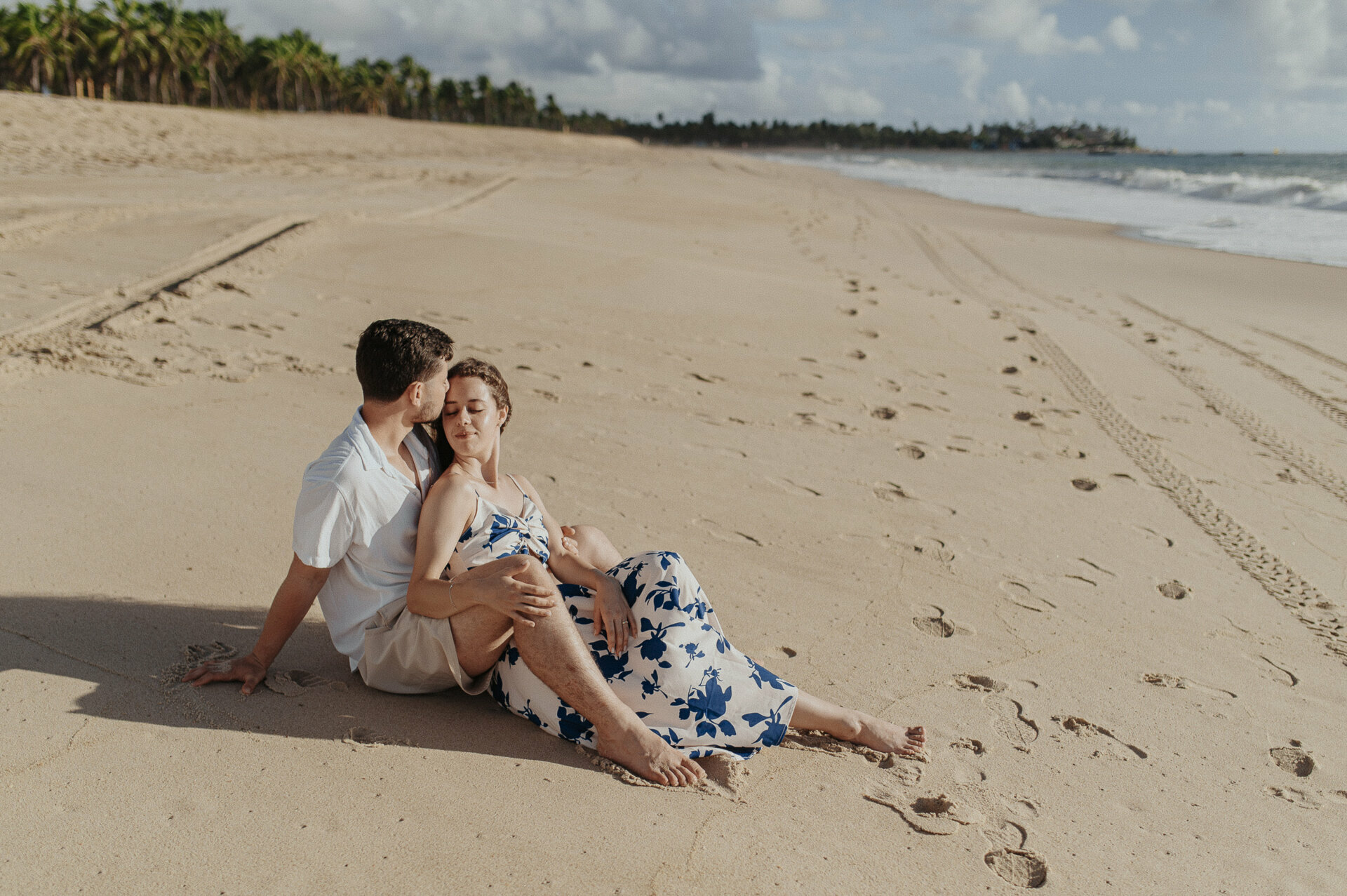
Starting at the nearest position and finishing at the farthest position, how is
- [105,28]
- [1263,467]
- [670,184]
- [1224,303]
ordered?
[1263,467]
[1224,303]
[670,184]
[105,28]

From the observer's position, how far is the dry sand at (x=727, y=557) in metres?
2.03

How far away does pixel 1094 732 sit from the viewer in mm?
2602

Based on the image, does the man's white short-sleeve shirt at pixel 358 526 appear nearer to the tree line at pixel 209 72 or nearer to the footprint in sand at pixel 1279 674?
the footprint in sand at pixel 1279 674

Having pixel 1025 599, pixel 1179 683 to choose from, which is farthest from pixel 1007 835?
pixel 1025 599

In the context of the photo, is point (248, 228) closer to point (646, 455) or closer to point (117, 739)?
point (646, 455)

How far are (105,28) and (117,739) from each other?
4977 cm

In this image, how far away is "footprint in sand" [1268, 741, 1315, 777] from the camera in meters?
2.47

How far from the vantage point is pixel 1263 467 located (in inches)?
194

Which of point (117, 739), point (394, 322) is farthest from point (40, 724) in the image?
point (394, 322)

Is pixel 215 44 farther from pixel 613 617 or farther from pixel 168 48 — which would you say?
pixel 613 617

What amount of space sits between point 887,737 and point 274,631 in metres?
1.71

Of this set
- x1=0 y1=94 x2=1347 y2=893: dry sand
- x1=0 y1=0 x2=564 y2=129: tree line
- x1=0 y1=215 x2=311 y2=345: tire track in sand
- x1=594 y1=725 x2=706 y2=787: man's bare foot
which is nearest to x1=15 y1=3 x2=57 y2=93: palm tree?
x1=0 y1=0 x2=564 y2=129: tree line

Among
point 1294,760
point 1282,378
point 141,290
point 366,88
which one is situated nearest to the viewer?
point 1294,760

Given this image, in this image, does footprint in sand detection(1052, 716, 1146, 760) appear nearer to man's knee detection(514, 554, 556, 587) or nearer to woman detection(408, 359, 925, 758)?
woman detection(408, 359, 925, 758)
